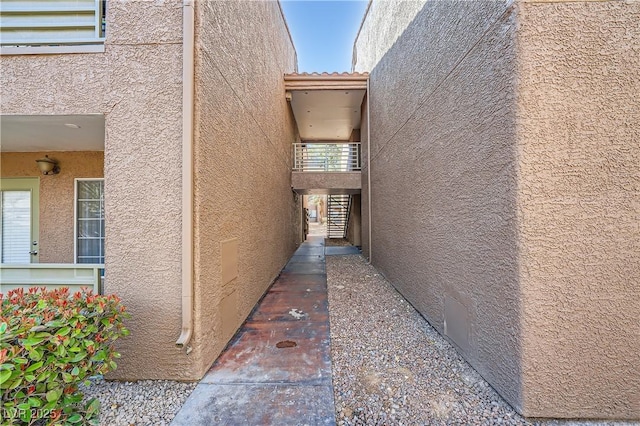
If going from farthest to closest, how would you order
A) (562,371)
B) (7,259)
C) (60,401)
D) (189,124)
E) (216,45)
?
(7,259), (216,45), (189,124), (562,371), (60,401)

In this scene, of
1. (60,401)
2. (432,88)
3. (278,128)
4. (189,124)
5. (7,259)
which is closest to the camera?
(60,401)

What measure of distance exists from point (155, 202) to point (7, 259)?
421 centimetres

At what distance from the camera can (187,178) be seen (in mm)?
2541

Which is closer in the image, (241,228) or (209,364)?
(209,364)

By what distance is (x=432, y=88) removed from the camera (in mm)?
3689

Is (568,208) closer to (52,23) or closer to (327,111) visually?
(52,23)

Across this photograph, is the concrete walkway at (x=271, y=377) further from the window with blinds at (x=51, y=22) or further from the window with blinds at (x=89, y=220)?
the window with blinds at (x=51, y=22)

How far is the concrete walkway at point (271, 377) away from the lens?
2197 mm

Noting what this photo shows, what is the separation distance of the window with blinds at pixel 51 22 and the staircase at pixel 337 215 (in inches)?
461

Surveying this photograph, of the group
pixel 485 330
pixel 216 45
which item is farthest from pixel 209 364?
pixel 216 45

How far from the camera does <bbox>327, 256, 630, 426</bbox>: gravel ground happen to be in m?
2.18

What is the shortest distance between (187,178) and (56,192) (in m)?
3.69

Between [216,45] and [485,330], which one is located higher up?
[216,45]

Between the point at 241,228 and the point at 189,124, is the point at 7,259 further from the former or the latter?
the point at 189,124
